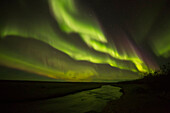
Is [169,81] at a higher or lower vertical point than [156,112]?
higher

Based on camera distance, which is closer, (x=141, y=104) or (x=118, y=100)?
(x=141, y=104)

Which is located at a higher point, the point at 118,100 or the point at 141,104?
the point at 141,104

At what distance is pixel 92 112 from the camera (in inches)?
441

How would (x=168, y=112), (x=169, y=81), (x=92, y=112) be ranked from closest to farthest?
(x=168, y=112), (x=92, y=112), (x=169, y=81)

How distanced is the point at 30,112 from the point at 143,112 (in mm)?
12232

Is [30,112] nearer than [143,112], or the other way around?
[143,112]

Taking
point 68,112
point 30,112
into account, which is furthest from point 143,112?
point 30,112

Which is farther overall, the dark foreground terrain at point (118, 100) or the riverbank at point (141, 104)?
the dark foreground terrain at point (118, 100)

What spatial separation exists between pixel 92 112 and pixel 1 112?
10.4 meters

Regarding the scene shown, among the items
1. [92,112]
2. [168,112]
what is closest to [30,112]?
[92,112]

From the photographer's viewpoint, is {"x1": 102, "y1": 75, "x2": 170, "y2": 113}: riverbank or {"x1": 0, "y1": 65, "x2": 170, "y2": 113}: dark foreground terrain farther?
{"x1": 0, "y1": 65, "x2": 170, "y2": 113}: dark foreground terrain

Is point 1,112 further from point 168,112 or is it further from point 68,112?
point 168,112

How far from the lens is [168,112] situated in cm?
941

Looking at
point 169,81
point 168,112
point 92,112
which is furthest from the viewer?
point 169,81
